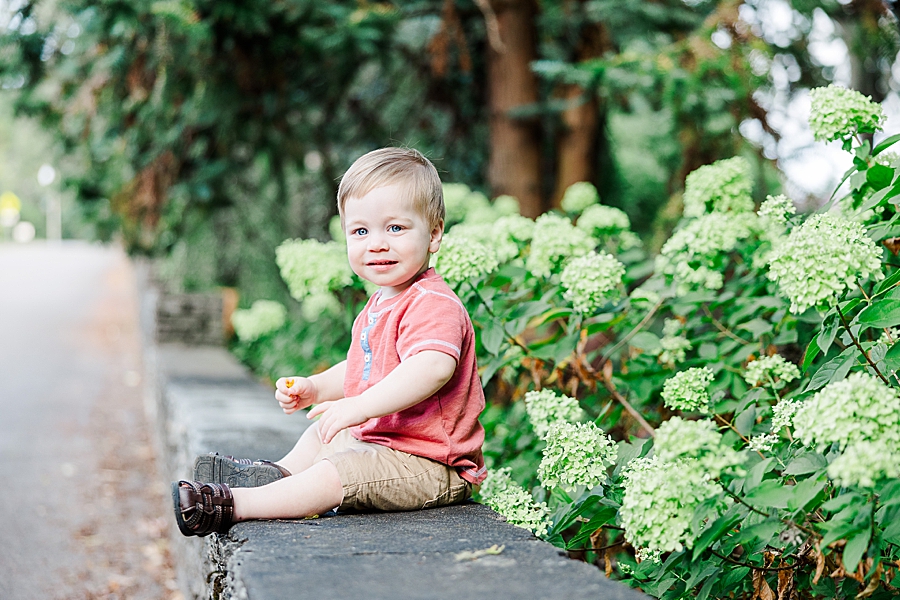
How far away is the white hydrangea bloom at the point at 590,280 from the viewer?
87.8 inches

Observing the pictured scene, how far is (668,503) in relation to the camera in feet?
4.76

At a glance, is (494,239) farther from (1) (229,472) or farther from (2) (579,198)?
(1) (229,472)

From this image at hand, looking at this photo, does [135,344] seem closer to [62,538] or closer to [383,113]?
[383,113]

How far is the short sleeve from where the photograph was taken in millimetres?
1964

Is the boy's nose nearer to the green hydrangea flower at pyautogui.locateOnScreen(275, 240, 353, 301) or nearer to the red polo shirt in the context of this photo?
the red polo shirt

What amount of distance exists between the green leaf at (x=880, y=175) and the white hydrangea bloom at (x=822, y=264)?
446 millimetres

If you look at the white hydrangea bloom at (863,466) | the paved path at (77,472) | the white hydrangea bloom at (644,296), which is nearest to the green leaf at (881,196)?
the white hydrangea bloom at (644,296)

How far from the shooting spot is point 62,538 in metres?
4.24

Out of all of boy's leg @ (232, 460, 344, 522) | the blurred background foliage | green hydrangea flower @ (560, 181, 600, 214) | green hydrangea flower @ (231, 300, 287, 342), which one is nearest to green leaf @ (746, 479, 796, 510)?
boy's leg @ (232, 460, 344, 522)

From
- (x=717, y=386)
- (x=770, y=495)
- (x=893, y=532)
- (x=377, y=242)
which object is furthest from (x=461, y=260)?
(x=893, y=532)

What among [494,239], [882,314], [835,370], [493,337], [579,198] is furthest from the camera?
[579,198]

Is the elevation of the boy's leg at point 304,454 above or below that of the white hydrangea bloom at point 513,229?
below

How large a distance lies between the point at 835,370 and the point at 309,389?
4.41ft

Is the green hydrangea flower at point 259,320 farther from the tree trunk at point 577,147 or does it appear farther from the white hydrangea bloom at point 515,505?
the white hydrangea bloom at point 515,505
